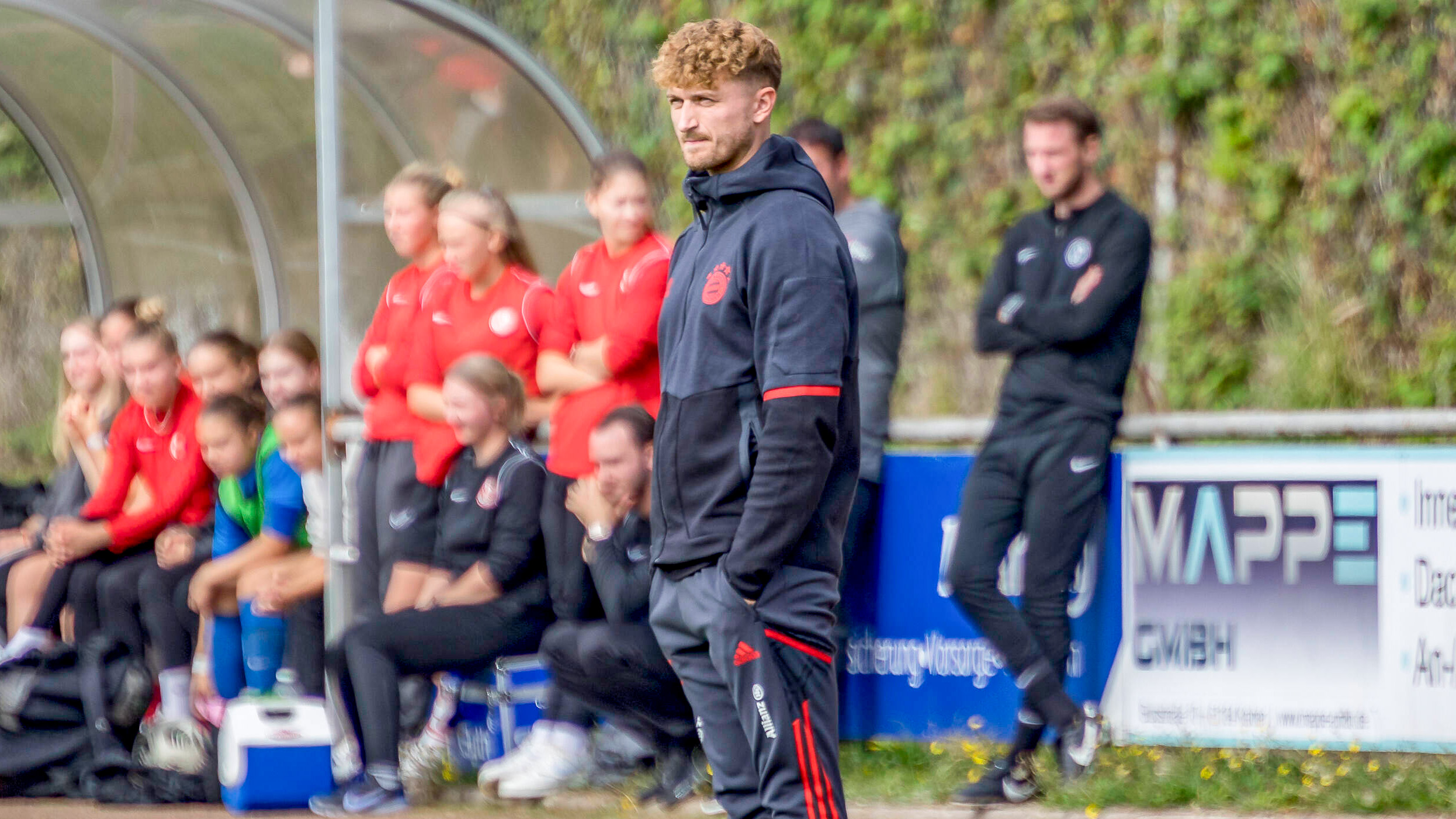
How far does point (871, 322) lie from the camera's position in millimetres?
5680

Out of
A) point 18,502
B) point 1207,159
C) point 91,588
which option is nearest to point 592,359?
point 91,588

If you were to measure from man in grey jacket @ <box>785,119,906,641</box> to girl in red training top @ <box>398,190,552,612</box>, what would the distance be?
3.62ft

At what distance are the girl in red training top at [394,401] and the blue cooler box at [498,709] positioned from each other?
1.60ft

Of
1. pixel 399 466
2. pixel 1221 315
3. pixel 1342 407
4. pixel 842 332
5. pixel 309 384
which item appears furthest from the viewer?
pixel 1221 315

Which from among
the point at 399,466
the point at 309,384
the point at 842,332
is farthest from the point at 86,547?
the point at 842,332

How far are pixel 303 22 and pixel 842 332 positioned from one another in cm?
497

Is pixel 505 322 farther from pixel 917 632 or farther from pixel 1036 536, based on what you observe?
pixel 1036 536

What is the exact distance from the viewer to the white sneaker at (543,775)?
547 cm

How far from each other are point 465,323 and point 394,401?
382mm

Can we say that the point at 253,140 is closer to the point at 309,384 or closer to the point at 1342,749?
the point at 309,384

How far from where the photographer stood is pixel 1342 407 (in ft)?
28.2

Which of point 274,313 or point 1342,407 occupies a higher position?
point 274,313

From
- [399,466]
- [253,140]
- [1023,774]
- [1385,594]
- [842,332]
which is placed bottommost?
[1023,774]

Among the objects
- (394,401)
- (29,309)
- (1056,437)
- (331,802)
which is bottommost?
(331,802)
